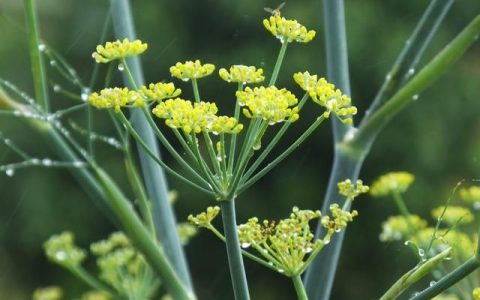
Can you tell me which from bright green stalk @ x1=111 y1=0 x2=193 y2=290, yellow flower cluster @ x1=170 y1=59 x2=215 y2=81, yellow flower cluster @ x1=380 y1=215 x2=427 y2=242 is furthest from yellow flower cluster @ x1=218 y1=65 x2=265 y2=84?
yellow flower cluster @ x1=380 y1=215 x2=427 y2=242

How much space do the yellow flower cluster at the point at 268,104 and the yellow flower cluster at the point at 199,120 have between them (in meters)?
0.02

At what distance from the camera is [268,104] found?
1.00 metres

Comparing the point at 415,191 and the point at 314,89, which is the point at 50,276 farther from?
the point at 314,89

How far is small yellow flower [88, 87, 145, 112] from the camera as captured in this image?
1.02 m

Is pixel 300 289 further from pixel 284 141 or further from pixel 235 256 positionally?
pixel 284 141

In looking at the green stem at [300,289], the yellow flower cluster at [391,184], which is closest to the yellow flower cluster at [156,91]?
the green stem at [300,289]

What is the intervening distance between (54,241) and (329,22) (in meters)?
0.81

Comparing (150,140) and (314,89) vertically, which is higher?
(150,140)

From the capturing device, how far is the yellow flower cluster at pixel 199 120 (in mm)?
997

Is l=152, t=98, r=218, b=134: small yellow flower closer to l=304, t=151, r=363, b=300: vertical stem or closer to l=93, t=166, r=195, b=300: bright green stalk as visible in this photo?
l=93, t=166, r=195, b=300: bright green stalk

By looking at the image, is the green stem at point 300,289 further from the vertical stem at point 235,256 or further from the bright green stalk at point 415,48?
the bright green stalk at point 415,48

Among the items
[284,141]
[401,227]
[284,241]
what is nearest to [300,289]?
[284,241]

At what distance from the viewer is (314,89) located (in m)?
1.06

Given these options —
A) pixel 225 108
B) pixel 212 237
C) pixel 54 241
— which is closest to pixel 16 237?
pixel 212 237
